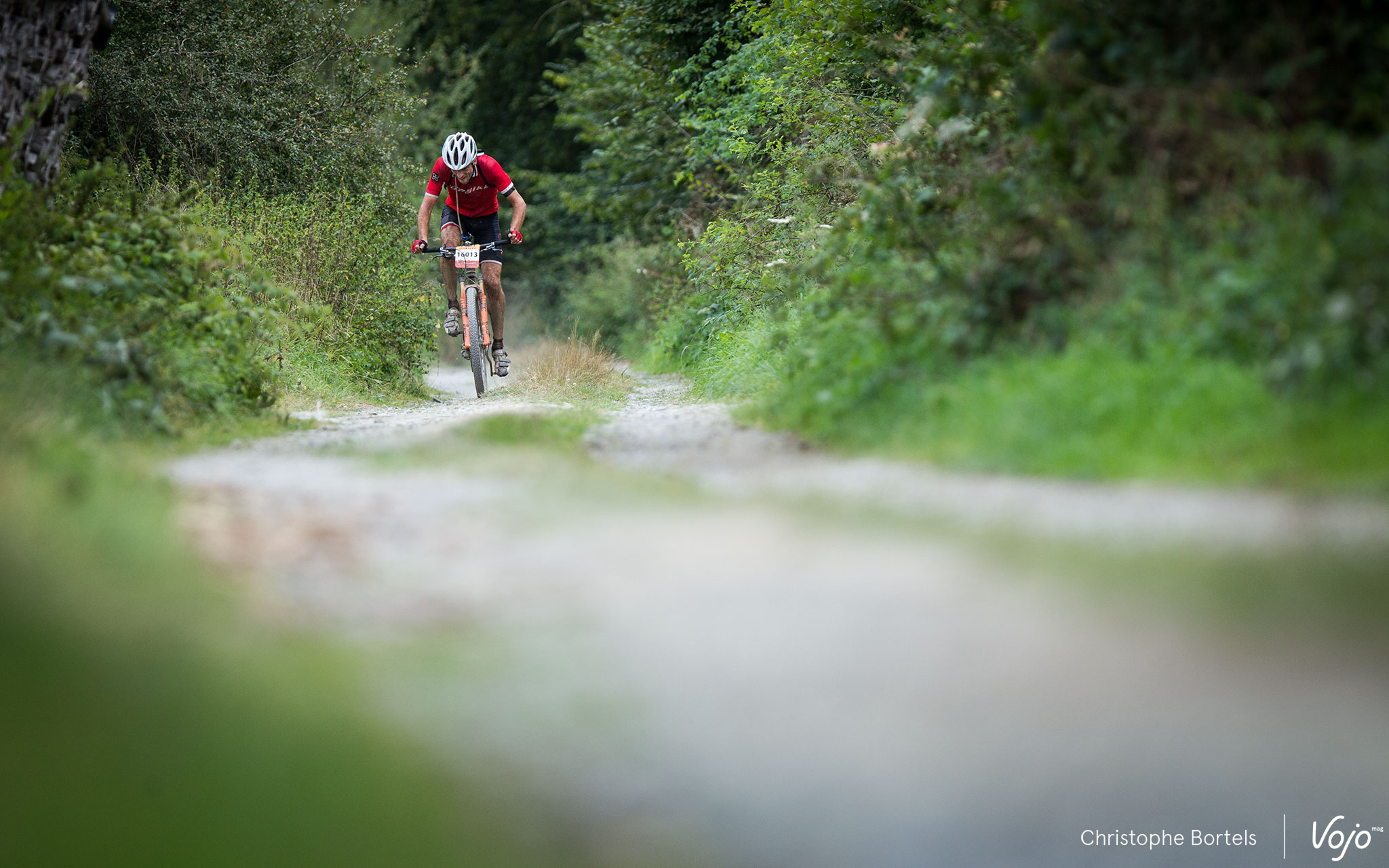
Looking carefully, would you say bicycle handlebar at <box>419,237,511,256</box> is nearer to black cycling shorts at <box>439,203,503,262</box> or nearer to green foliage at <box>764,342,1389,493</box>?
black cycling shorts at <box>439,203,503,262</box>

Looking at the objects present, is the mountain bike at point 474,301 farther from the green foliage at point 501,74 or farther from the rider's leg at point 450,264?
the green foliage at point 501,74

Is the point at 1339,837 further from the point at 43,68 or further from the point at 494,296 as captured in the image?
the point at 494,296

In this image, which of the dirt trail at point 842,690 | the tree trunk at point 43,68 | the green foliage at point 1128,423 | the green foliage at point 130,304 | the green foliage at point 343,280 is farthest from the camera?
the green foliage at point 343,280

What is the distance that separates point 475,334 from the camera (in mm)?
10625

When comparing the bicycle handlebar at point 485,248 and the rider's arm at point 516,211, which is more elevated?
the rider's arm at point 516,211

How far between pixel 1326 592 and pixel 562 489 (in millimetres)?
2682

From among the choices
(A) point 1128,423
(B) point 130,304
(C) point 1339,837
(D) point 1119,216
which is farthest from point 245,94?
(C) point 1339,837

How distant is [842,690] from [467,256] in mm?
7975

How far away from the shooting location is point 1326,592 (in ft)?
11.1

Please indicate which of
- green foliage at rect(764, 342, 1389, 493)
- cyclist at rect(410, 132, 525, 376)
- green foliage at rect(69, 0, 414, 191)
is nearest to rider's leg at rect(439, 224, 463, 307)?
cyclist at rect(410, 132, 525, 376)

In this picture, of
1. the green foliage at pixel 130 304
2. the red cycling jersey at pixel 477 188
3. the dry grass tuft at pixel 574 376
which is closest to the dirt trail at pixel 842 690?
the green foliage at pixel 130 304

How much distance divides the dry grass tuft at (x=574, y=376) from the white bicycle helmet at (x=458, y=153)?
1990mm

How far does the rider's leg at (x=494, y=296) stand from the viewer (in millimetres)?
10672

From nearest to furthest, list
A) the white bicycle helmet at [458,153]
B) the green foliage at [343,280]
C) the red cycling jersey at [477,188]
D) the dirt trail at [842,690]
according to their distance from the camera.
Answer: the dirt trail at [842,690], the white bicycle helmet at [458,153], the red cycling jersey at [477,188], the green foliage at [343,280]
